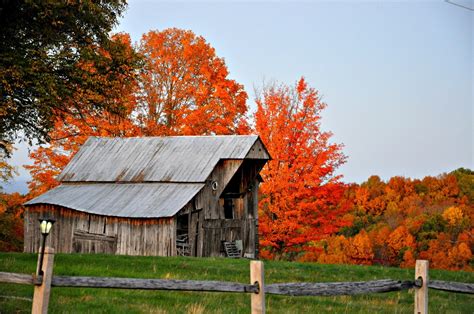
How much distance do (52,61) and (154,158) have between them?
52.5 ft

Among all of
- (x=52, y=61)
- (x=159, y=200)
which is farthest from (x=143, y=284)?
(x=159, y=200)

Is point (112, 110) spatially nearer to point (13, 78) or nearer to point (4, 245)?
point (13, 78)

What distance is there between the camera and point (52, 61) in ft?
69.0

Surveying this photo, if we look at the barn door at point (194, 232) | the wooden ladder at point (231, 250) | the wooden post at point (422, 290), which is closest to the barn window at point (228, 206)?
the wooden ladder at point (231, 250)

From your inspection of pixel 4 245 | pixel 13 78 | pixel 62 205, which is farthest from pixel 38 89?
pixel 4 245

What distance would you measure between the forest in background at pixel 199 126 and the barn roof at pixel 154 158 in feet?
6.05

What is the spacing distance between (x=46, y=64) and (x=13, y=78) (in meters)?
1.59

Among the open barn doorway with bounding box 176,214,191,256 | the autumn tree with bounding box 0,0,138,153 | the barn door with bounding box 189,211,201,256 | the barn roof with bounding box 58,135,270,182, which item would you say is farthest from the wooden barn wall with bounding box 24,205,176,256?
the autumn tree with bounding box 0,0,138,153

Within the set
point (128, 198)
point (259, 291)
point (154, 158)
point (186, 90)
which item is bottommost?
point (259, 291)

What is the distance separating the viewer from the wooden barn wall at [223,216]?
33938mm

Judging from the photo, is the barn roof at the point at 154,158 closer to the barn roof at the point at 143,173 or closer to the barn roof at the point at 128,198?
the barn roof at the point at 143,173

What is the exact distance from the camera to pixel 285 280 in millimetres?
19594

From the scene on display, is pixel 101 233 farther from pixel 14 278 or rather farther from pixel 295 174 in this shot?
pixel 14 278

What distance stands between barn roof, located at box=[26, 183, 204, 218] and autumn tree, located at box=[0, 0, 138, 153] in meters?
9.88
